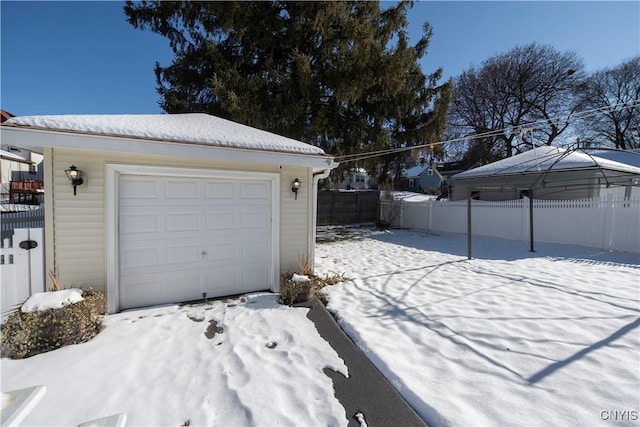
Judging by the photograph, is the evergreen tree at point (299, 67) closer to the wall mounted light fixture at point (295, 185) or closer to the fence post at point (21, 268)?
the wall mounted light fixture at point (295, 185)

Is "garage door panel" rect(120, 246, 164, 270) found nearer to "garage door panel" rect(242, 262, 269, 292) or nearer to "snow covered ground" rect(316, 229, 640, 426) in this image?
"garage door panel" rect(242, 262, 269, 292)

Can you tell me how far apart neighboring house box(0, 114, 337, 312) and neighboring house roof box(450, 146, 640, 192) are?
8.88 metres

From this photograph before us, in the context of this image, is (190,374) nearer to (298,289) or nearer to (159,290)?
(298,289)

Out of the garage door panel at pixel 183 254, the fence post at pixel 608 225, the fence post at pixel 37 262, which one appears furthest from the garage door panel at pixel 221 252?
the fence post at pixel 608 225

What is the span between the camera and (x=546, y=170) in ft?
34.8

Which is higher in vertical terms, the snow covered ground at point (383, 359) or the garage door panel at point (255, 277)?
the garage door panel at point (255, 277)

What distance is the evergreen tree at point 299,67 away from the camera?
8961 mm

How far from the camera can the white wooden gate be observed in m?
3.52

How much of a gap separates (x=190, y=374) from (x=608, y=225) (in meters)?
10.8

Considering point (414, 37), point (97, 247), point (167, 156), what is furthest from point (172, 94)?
point (414, 37)

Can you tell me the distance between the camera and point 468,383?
2482 mm

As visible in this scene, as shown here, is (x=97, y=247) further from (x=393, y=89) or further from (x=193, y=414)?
(x=393, y=89)

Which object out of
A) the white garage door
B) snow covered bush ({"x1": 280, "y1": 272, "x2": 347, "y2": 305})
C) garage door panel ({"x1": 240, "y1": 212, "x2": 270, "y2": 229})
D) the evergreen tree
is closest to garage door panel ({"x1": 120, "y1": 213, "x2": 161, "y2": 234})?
the white garage door

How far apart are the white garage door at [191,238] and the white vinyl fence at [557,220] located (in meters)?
9.32
